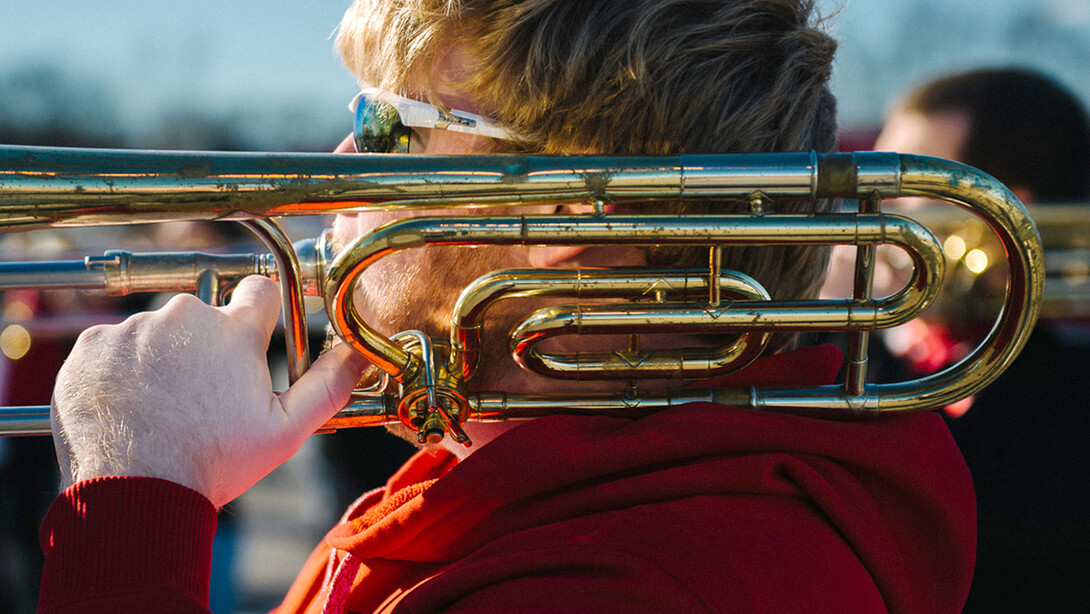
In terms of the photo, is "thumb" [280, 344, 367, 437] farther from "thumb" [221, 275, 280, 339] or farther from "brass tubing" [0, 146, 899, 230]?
"brass tubing" [0, 146, 899, 230]

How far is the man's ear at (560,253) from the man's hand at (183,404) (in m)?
0.43

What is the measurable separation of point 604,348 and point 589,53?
0.53m

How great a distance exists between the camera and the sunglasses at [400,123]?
147 centimetres

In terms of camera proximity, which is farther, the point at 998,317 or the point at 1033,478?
the point at 1033,478

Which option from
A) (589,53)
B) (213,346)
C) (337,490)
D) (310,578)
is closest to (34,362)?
(337,490)

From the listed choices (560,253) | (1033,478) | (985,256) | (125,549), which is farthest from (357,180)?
(985,256)

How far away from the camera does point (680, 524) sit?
1.12m

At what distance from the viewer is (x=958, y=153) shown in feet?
10.2

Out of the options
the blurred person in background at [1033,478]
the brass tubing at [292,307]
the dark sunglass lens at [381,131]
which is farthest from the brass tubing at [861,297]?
the blurred person in background at [1033,478]

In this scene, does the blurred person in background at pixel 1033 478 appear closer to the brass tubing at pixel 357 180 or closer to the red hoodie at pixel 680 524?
the red hoodie at pixel 680 524

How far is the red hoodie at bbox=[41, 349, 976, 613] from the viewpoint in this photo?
105 centimetres

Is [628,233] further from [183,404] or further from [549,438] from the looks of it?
[183,404]

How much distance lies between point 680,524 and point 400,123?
2.76 feet

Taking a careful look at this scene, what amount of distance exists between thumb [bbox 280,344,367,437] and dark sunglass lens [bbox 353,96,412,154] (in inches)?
14.0
